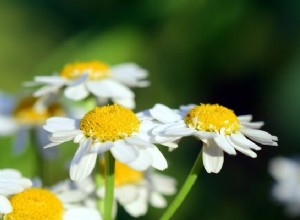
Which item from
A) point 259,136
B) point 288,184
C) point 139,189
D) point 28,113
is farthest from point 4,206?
point 288,184

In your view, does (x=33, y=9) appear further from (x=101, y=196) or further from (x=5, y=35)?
(x=101, y=196)

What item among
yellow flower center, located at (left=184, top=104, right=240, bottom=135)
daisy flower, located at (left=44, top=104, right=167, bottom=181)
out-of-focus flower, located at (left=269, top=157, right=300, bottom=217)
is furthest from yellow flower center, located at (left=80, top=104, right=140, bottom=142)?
out-of-focus flower, located at (left=269, top=157, right=300, bottom=217)

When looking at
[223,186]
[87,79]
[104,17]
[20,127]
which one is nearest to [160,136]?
[87,79]

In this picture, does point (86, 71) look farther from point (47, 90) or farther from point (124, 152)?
point (124, 152)

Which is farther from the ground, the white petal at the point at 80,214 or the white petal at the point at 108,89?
the white petal at the point at 108,89

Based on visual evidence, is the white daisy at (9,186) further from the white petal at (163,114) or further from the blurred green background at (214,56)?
the blurred green background at (214,56)


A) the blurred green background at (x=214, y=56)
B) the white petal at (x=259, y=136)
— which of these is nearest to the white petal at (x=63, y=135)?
the white petal at (x=259, y=136)
